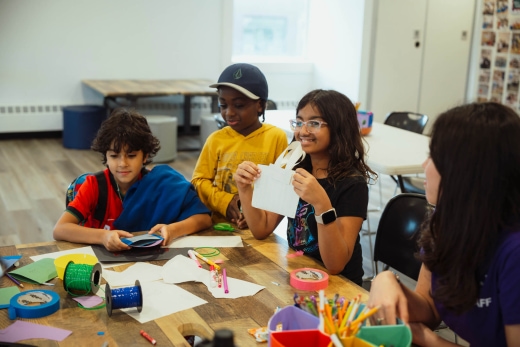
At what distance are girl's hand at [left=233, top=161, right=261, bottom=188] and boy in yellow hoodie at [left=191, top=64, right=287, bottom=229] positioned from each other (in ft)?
1.23

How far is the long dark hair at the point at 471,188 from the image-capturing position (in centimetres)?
117

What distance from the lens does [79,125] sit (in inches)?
256

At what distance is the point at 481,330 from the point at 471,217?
0.88 feet

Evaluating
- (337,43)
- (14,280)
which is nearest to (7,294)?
(14,280)

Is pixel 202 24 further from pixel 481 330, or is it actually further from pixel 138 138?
pixel 481 330

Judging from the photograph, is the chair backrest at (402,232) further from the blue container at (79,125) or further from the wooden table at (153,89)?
the blue container at (79,125)

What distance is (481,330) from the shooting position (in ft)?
4.20

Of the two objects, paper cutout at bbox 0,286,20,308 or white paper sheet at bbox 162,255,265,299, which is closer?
paper cutout at bbox 0,286,20,308

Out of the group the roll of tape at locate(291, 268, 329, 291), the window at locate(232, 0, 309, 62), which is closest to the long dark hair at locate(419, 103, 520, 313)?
the roll of tape at locate(291, 268, 329, 291)

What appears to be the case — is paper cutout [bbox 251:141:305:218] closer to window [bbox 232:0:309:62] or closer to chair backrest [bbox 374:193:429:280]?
chair backrest [bbox 374:193:429:280]

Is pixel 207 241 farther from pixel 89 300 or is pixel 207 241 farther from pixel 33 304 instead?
pixel 33 304

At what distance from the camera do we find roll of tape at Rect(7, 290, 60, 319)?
1.43m

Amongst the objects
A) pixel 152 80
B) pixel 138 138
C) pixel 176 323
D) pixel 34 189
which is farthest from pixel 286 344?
pixel 152 80

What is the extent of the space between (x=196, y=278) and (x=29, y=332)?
0.47m
